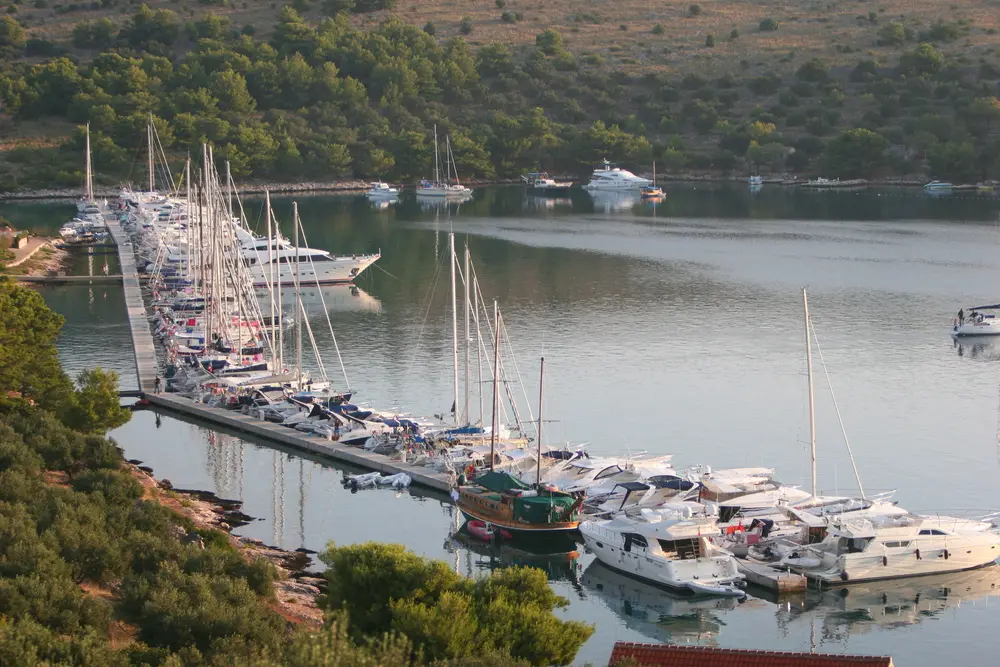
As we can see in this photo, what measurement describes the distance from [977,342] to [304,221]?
56.6 metres

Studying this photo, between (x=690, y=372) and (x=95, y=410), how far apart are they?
22.9m

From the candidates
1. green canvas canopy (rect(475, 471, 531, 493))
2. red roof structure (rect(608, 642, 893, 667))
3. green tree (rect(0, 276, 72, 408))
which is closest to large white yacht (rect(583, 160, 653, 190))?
green tree (rect(0, 276, 72, 408))

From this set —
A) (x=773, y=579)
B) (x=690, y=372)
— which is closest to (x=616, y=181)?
(x=690, y=372)

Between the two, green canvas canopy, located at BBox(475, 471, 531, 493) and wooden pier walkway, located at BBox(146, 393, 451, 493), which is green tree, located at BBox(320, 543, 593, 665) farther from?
wooden pier walkway, located at BBox(146, 393, 451, 493)

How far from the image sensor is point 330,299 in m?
74.6

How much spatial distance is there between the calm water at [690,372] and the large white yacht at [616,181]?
28312 millimetres

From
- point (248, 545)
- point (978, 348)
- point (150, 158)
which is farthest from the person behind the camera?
point (150, 158)

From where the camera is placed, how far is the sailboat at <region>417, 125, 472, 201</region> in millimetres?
126062

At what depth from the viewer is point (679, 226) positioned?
4102 inches

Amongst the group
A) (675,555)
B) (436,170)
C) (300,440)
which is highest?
(436,170)

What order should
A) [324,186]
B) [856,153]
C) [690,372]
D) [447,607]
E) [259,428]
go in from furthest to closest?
1. [856,153]
2. [324,186]
3. [690,372]
4. [259,428]
5. [447,607]

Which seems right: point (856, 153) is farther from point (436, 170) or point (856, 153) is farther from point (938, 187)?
point (436, 170)

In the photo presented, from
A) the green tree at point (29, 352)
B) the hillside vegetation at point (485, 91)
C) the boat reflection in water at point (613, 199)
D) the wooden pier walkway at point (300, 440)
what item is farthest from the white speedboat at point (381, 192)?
the green tree at point (29, 352)

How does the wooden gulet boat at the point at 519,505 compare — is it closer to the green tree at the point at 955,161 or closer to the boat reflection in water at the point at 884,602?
the boat reflection in water at the point at 884,602
